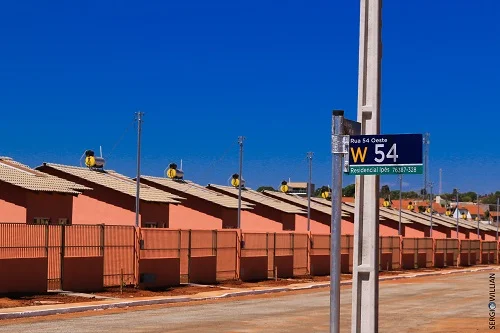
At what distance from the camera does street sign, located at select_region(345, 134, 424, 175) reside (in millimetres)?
8875

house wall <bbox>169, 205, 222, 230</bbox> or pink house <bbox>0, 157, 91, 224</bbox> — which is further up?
pink house <bbox>0, 157, 91, 224</bbox>

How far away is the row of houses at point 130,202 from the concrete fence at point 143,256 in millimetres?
5169

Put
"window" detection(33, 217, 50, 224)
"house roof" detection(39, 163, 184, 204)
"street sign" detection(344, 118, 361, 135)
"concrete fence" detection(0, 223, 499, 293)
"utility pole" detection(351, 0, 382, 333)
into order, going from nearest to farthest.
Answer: "street sign" detection(344, 118, 361, 135) → "utility pole" detection(351, 0, 382, 333) → "concrete fence" detection(0, 223, 499, 293) → "window" detection(33, 217, 50, 224) → "house roof" detection(39, 163, 184, 204)

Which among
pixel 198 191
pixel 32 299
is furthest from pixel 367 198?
pixel 198 191

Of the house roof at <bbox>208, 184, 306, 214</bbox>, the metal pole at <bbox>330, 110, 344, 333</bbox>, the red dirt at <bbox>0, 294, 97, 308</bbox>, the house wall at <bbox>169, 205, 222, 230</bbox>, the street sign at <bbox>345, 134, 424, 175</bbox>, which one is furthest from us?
the house roof at <bbox>208, 184, 306, 214</bbox>

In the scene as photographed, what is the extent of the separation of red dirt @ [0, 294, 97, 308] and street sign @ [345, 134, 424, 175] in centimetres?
1822

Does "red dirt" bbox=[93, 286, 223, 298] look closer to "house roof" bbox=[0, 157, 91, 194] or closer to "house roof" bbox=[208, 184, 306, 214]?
"house roof" bbox=[0, 157, 91, 194]

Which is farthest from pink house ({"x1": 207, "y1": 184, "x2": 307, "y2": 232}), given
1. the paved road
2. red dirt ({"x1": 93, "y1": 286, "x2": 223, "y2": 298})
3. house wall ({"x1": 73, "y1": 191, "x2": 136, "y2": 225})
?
the paved road

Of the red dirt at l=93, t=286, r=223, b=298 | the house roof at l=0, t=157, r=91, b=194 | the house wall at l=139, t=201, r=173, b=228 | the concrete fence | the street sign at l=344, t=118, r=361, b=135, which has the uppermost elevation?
the house roof at l=0, t=157, r=91, b=194

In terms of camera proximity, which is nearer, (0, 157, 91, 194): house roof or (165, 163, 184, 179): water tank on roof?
Answer: (0, 157, 91, 194): house roof

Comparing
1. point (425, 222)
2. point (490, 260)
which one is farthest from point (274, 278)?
point (490, 260)

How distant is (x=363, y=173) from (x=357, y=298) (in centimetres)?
148

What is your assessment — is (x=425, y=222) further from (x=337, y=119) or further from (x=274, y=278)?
(x=337, y=119)

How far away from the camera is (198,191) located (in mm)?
58688
